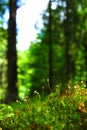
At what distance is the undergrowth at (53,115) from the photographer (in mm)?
6363

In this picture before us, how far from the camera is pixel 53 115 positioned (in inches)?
262

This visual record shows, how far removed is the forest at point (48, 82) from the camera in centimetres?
656

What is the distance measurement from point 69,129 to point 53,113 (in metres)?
0.50

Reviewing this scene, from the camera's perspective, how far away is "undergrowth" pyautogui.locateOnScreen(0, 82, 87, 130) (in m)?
6.36

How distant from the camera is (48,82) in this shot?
7125mm

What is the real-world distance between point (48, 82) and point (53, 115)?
2.37 ft

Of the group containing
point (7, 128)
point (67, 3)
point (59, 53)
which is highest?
point (67, 3)

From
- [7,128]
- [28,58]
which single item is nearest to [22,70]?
[28,58]

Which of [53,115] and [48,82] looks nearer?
[53,115]

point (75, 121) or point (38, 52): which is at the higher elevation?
point (38, 52)

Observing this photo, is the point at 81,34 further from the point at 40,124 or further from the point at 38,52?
the point at 40,124

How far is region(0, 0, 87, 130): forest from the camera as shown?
A: 258 inches

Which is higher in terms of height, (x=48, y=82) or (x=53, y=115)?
(x=48, y=82)

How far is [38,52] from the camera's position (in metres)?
44.3
